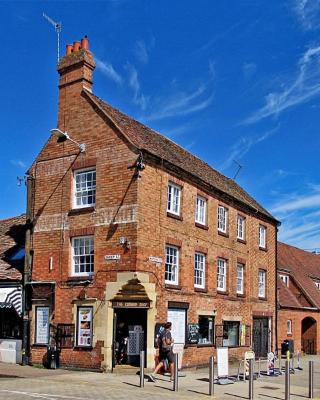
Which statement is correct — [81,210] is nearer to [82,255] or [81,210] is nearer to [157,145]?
[82,255]

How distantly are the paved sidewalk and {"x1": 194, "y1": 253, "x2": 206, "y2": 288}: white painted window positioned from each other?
4602 millimetres

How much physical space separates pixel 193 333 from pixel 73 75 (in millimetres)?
11482

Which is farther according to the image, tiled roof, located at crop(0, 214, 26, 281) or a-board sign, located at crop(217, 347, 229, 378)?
tiled roof, located at crop(0, 214, 26, 281)

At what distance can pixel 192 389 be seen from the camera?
16.4m

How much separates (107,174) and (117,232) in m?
2.27

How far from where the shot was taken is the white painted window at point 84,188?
22.0 metres

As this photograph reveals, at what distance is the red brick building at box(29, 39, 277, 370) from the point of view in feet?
67.1

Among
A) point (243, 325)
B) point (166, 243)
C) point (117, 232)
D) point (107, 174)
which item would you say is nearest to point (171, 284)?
point (166, 243)

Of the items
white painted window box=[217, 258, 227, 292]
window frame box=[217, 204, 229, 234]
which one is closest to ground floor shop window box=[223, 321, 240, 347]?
white painted window box=[217, 258, 227, 292]

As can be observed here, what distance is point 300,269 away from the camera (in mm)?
41375

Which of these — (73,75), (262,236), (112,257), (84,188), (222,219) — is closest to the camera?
(112,257)

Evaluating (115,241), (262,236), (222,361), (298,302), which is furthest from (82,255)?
(298,302)

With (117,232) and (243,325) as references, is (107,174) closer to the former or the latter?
(117,232)

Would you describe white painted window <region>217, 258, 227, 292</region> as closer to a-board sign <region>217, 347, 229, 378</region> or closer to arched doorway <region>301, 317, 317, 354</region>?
a-board sign <region>217, 347, 229, 378</region>
